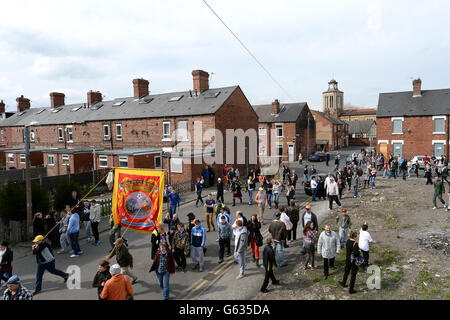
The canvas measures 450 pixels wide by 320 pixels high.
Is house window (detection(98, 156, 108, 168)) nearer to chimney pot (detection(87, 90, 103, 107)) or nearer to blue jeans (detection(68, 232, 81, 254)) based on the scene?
chimney pot (detection(87, 90, 103, 107))

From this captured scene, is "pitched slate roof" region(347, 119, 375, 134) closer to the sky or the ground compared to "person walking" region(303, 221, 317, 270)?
closer to the sky

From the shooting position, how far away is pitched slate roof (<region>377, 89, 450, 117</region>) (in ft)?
109

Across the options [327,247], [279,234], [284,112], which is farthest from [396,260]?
[284,112]

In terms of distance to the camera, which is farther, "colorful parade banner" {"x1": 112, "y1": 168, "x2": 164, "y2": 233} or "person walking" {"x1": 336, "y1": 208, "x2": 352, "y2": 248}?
"person walking" {"x1": 336, "y1": 208, "x2": 352, "y2": 248}

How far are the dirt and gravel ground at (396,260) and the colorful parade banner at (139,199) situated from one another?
13.3 feet

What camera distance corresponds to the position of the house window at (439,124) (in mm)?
32781

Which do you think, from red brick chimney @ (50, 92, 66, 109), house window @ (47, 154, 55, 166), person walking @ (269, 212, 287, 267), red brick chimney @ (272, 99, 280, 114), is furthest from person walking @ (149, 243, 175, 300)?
red brick chimney @ (50, 92, 66, 109)

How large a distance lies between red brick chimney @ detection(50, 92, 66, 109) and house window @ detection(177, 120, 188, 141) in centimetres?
2748

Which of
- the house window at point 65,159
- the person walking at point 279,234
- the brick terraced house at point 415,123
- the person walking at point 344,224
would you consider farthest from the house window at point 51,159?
the brick terraced house at point 415,123

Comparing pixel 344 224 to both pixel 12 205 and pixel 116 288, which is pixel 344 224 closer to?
pixel 116 288
